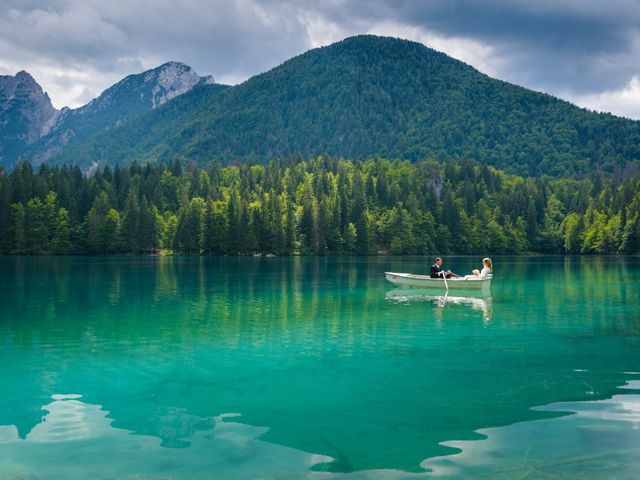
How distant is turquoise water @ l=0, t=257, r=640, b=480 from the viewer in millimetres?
11742

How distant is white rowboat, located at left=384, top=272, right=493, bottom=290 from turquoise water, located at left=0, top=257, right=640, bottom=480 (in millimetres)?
17952

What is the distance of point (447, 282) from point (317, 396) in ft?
131

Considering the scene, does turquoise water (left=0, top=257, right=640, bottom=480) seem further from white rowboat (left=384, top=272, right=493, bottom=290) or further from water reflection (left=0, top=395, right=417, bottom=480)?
white rowboat (left=384, top=272, right=493, bottom=290)

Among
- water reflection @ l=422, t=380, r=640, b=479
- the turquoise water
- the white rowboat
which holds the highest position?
the white rowboat

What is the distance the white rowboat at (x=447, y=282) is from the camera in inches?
2064

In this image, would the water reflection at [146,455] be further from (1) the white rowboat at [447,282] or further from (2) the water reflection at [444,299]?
(1) the white rowboat at [447,282]

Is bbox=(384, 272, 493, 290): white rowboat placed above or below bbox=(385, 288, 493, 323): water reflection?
above

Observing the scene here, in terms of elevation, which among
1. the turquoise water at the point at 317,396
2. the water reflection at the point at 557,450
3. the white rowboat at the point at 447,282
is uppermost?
the white rowboat at the point at 447,282

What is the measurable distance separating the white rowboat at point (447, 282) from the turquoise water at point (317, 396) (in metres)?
18.0

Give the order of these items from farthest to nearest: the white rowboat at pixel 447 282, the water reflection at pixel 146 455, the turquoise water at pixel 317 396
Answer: the white rowboat at pixel 447 282, the turquoise water at pixel 317 396, the water reflection at pixel 146 455

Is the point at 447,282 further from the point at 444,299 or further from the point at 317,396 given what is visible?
the point at 317,396

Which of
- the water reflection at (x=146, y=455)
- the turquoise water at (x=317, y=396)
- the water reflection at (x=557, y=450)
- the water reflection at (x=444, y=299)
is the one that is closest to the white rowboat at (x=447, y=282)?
the water reflection at (x=444, y=299)

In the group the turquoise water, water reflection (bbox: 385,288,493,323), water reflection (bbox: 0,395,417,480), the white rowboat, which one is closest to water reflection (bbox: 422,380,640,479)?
the turquoise water

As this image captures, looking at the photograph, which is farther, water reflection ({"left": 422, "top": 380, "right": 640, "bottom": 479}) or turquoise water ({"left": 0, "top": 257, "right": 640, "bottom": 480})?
turquoise water ({"left": 0, "top": 257, "right": 640, "bottom": 480})
